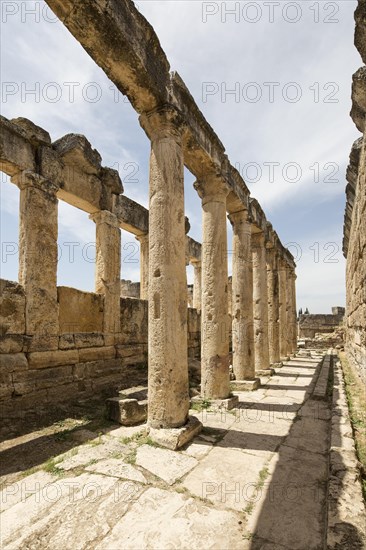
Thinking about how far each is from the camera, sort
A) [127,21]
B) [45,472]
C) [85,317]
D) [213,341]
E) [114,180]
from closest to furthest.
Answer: [45,472]
[127,21]
[213,341]
[85,317]
[114,180]

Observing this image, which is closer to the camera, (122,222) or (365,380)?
(365,380)

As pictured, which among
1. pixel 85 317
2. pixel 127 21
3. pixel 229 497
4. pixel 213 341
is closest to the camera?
pixel 229 497

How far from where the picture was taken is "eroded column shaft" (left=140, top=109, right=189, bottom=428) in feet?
14.5

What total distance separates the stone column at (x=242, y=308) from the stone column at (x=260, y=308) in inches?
72.2

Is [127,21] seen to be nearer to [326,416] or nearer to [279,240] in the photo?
[326,416]

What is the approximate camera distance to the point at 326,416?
5.50m

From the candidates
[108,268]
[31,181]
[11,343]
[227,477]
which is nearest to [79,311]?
[108,268]

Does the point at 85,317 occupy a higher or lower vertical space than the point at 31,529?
higher

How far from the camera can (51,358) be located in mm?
6281

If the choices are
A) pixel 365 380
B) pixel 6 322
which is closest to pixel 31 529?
pixel 6 322

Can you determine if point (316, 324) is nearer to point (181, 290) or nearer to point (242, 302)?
point (242, 302)

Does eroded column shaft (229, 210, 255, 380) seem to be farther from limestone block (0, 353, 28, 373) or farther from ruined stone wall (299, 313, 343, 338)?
ruined stone wall (299, 313, 343, 338)

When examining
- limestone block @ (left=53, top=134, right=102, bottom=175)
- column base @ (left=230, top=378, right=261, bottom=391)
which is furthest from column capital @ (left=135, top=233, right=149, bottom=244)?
column base @ (left=230, top=378, right=261, bottom=391)

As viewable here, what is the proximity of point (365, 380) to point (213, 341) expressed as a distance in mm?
3293
